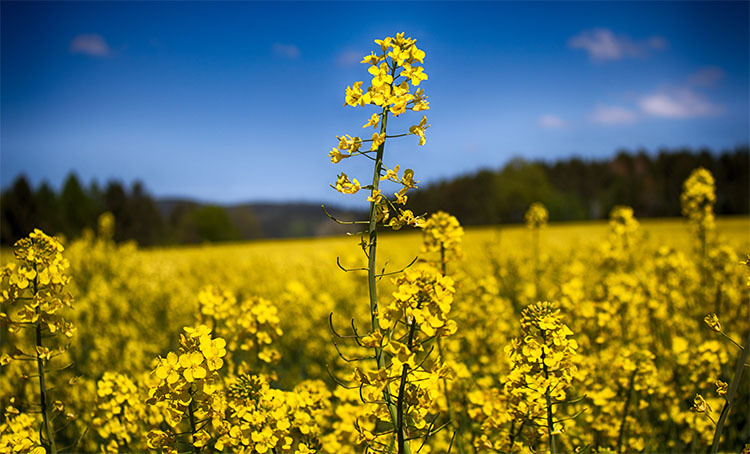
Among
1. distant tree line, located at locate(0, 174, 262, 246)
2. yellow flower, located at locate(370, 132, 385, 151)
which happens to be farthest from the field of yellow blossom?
distant tree line, located at locate(0, 174, 262, 246)

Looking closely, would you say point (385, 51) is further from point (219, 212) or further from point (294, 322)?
point (219, 212)

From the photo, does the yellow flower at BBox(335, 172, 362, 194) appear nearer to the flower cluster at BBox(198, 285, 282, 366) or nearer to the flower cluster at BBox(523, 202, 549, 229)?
the flower cluster at BBox(198, 285, 282, 366)

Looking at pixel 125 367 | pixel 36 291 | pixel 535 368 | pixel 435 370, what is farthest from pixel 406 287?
pixel 125 367


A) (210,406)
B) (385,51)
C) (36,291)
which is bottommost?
(210,406)

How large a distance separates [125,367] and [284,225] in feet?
377

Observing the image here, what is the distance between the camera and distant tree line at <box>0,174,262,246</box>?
45250mm

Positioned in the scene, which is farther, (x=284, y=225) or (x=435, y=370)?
(x=284, y=225)

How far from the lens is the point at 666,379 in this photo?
400 centimetres

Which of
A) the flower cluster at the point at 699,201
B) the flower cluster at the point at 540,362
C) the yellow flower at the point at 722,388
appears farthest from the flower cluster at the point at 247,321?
the flower cluster at the point at 699,201

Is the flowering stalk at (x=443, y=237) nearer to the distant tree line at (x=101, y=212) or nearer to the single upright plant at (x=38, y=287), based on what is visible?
the single upright plant at (x=38, y=287)

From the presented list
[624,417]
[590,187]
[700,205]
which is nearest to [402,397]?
[624,417]

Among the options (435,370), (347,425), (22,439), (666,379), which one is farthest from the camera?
(666,379)

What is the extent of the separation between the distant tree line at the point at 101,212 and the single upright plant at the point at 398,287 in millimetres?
47975

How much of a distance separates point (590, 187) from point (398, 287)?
5977 cm
